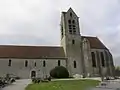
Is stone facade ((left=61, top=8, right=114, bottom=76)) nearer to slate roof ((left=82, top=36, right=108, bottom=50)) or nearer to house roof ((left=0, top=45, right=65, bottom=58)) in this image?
slate roof ((left=82, top=36, right=108, bottom=50))

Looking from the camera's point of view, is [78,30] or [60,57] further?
[78,30]

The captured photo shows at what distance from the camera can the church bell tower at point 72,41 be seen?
40.1 meters

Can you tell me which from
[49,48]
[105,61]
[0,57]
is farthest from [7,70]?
[105,61]

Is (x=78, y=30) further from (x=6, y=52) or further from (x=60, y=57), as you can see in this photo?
(x=6, y=52)

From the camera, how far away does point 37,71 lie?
128ft

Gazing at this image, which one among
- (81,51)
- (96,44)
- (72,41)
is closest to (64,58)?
(81,51)

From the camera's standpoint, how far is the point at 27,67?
3875 centimetres

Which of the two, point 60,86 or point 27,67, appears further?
point 27,67

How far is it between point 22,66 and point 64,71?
10.4 m

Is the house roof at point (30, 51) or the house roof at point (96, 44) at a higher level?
the house roof at point (96, 44)

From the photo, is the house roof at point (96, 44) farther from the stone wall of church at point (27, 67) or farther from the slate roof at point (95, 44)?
the stone wall of church at point (27, 67)

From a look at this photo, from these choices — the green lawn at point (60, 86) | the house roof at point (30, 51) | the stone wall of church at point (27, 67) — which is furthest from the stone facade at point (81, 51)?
the green lawn at point (60, 86)

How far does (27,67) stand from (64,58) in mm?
8766

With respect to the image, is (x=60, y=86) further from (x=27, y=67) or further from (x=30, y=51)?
(x=30, y=51)
